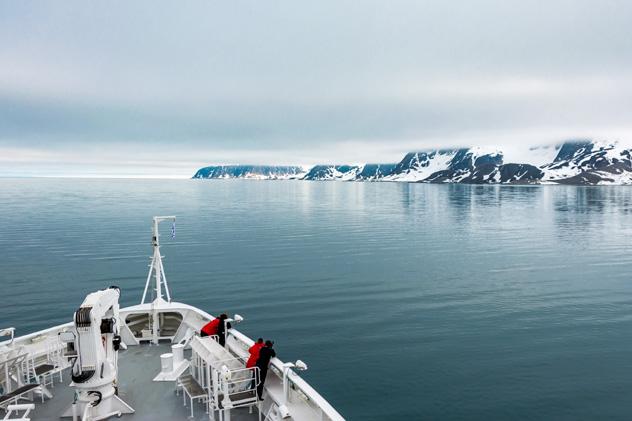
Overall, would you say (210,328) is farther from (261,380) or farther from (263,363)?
(261,380)

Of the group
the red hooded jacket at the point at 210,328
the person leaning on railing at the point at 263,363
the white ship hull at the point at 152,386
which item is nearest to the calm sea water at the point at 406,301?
the white ship hull at the point at 152,386

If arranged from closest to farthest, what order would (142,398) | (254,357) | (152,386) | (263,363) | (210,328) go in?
1. (263,363)
2. (254,357)
3. (142,398)
4. (152,386)
5. (210,328)

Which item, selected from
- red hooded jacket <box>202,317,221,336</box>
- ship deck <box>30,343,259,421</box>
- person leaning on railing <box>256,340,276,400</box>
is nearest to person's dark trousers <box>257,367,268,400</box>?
person leaning on railing <box>256,340,276,400</box>

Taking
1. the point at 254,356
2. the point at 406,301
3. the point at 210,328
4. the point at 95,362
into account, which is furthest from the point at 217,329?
the point at 406,301

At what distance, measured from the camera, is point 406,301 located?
101 ft

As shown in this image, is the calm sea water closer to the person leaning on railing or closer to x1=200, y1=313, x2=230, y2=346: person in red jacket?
x1=200, y1=313, x2=230, y2=346: person in red jacket

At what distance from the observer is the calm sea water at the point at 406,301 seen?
1819cm

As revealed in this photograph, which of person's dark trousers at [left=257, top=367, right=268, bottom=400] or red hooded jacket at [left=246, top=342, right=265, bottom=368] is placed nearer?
person's dark trousers at [left=257, top=367, right=268, bottom=400]

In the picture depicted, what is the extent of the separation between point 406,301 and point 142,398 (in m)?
21.9

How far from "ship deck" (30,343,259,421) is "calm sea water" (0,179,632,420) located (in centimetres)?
726

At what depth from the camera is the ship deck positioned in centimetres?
1144

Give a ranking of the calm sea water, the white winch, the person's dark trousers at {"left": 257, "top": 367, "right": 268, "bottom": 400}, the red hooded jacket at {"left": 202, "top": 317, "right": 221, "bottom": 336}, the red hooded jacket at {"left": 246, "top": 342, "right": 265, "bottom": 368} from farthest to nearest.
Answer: the calm sea water, the red hooded jacket at {"left": 202, "top": 317, "right": 221, "bottom": 336}, the red hooded jacket at {"left": 246, "top": 342, "right": 265, "bottom": 368}, the person's dark trousers at {"left": 257, "top": 367, "right": 268, "bottom": 400}, the white winch

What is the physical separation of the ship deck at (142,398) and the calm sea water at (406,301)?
7259mm

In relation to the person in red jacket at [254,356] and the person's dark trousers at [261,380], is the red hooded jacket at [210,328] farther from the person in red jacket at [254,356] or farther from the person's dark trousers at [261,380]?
the person's dark trousers at [261,380]
